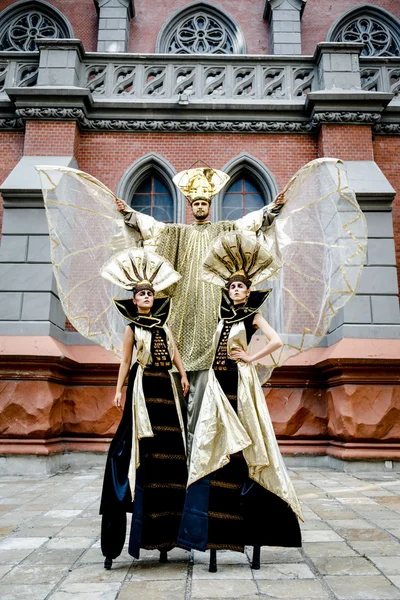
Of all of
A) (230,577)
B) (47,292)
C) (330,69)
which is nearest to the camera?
(230,577)

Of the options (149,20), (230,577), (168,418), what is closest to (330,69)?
(149,20)

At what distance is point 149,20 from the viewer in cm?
1391

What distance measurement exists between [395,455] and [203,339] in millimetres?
5183

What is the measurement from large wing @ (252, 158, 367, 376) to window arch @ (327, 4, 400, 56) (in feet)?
36.5

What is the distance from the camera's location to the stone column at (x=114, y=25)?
1284 centimetres

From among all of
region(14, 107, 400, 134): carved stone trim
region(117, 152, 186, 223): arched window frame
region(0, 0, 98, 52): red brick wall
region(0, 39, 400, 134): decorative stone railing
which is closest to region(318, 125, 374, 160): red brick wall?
region(0, 39, 400, 134): decorative stone railing

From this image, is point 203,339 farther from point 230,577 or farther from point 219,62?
point 219,62

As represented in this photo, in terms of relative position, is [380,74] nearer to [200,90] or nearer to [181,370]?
[200,90]

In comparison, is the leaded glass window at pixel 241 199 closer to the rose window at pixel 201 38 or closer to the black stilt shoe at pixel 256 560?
the rose window at pixel 201 38

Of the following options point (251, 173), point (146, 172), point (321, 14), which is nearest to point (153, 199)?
point (146, 172)

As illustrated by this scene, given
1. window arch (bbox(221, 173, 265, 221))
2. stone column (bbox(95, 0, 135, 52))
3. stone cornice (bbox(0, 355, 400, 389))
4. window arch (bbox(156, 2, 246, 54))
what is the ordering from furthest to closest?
1. window arch (bbox(156, 2, 246, 54))
2. stone column (bbox(95, 0, 135, 52))
3. window arch (bbox(221, 173, 265, 221))
4. stone cornice (bbox(0, 355, 400, 389))

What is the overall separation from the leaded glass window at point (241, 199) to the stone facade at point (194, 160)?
0.91ft

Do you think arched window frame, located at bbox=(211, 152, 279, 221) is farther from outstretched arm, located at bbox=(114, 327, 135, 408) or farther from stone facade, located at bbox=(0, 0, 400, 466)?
outstretched arm, located at bbox=(114, 327, 135, 408)

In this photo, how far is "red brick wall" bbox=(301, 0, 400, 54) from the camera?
13797 millimetres
